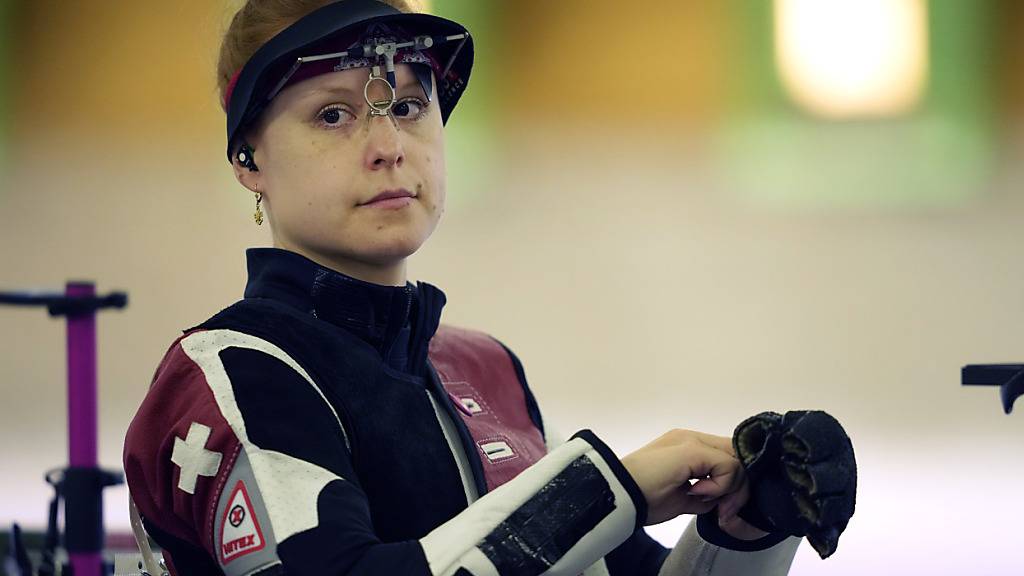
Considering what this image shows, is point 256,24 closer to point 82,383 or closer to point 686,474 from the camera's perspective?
point 686,474

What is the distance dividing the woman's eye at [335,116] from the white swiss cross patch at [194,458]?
0.31m

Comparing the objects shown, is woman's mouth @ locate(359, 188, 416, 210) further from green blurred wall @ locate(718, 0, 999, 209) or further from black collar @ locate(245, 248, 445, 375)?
green blurred wall @ locate(718, 0, 999, 209)

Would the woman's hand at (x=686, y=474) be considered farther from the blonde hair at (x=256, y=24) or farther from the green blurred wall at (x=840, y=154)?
the green blurred wall at (x=840, y=154)

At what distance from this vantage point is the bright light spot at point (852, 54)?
160 inches

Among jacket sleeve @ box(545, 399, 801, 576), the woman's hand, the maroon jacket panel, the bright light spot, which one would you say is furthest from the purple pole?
the bright light spot

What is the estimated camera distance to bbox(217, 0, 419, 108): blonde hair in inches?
47.1

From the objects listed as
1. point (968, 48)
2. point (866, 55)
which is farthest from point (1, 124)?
point (968, 48)

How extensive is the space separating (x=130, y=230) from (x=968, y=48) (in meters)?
→ 2.66

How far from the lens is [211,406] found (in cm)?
102

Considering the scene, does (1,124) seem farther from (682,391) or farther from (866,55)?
(866,55)

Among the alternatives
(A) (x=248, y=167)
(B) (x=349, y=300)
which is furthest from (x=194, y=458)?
(A) (x=248, y=167)

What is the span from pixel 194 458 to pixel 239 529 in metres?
0.07

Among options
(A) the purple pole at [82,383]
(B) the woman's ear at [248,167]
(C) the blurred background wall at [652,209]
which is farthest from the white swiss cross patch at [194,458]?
(C) the blurred background wall at [652,209]

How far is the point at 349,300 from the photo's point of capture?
3.82 feet
